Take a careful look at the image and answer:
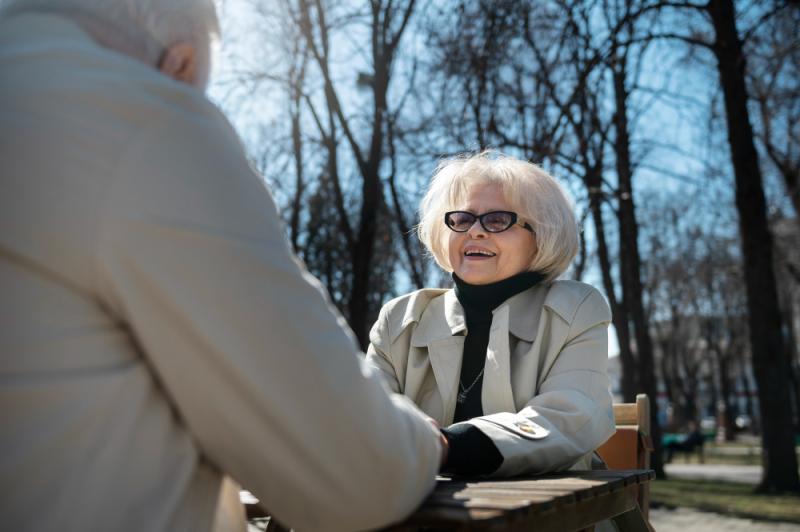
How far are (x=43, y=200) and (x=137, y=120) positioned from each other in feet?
0.59

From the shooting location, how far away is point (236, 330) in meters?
1.17

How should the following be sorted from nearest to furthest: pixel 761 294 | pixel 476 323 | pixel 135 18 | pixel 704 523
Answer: pixel 135 18 → pixel 476 323 → pixel 704 523 → pixel 761 294

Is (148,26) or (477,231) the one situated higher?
(148,26)

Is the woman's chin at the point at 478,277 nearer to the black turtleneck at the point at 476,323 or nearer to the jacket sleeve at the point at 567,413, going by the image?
the black turtleneck at the point at 476,323

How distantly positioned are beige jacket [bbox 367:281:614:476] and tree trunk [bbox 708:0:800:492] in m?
9.91

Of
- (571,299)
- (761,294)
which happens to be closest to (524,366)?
(571,299)

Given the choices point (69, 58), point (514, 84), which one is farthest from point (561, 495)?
point (514, 84)

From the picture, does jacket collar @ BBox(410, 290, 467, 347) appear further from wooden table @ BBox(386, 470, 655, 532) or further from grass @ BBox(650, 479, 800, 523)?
grass @ BBox(650, 479, 800, 523)

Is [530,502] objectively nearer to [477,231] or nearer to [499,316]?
[499,316]

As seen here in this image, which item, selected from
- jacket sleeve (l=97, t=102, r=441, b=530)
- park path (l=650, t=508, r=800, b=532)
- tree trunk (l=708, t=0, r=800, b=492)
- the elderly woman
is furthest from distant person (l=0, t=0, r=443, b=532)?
tree trunk (l=708, t=0, r=800, b=492)

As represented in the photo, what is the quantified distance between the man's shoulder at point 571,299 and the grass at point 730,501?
762 centimetres

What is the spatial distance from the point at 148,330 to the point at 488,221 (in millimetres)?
1790

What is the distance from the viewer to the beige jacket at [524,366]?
2082 mm

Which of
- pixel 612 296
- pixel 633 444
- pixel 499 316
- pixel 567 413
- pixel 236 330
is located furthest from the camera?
pixel 612 296
